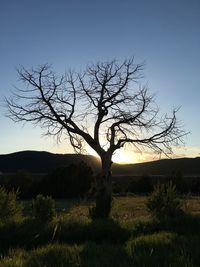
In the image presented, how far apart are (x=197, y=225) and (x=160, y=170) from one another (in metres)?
114

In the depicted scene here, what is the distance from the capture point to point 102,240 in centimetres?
1062

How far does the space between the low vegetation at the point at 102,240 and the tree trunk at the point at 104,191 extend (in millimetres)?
2390

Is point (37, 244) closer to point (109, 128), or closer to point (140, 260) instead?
point (140, 260)

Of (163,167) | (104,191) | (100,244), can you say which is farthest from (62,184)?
(163,167)

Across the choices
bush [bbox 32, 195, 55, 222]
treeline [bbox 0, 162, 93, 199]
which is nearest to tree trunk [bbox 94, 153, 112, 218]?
bush [bbox 32, 195, 55, 222]

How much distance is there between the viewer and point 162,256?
25.6 ft

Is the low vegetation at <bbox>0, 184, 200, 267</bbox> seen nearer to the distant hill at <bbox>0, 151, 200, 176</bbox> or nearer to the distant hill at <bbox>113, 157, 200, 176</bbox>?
the distant hill at <bbox>113, 157, 200, 176</bbox>

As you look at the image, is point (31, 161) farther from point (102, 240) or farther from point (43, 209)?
point (102, 240)

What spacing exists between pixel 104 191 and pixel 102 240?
963 cm

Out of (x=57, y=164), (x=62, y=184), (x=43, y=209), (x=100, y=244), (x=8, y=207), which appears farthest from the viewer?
(x=57, y=164)

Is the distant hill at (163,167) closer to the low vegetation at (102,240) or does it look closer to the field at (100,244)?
the low vegetation at (102,240)

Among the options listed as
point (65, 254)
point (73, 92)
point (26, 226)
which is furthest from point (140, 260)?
point (73, 92)

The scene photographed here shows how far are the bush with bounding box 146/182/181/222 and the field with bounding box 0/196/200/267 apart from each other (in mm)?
1591

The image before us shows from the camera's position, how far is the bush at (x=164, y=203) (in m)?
14.7
